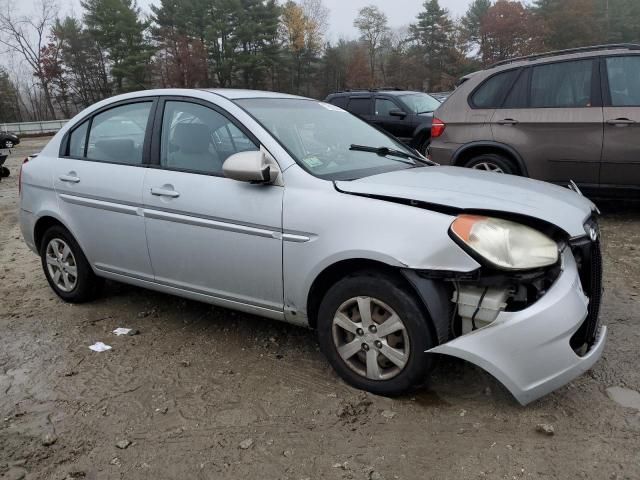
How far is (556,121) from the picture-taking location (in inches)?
237

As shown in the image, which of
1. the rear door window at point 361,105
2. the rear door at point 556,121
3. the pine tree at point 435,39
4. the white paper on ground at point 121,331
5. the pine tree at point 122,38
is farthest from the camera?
the pine tree at point 435,39

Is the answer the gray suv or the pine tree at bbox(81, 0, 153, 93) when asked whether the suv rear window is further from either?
the pine tree at bbox(81, 0, 153, 93)

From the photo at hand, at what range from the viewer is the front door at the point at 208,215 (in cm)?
318

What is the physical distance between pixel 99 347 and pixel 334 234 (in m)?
1.97

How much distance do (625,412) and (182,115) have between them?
3168 mm

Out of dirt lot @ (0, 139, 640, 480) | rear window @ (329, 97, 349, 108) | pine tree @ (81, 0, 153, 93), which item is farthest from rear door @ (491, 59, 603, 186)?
pine tree @ (81, 0, 153, 93)

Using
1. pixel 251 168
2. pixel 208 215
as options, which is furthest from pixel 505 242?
pixel 208 215

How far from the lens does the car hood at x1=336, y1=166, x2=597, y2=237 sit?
8.77 ft

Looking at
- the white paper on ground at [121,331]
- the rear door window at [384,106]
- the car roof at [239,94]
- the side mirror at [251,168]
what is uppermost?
the car roof at [239,94]

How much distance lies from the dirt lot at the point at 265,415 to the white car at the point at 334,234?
260mm

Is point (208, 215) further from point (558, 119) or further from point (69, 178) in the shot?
point (558, 119)

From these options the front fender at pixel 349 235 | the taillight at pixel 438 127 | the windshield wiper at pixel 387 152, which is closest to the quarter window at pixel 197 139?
the front fender at pixel 349 235

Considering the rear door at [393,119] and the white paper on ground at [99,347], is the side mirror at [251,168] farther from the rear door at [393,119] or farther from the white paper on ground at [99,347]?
the rear door at [393,119]

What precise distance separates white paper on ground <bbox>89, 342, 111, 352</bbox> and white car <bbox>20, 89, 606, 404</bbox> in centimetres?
49
